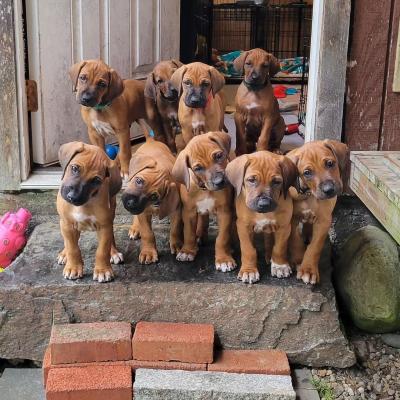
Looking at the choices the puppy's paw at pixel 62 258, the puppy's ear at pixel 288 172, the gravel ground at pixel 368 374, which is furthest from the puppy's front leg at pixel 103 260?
the gravel ground at pixel 368 374

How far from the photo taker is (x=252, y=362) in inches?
119

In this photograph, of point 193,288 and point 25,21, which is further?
point 25,21

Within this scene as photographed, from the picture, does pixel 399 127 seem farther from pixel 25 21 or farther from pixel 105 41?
pixel 25 21

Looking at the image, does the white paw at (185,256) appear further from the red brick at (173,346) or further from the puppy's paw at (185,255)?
the red brick at (173,346)

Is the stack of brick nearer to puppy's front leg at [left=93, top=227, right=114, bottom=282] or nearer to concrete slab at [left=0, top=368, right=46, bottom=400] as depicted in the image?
concrete slab at [left=0, top=368, right=46, bottom=400]

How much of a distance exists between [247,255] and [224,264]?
0.48 feet

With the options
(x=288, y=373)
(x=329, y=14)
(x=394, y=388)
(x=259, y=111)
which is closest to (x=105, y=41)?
(x=259, y=111)

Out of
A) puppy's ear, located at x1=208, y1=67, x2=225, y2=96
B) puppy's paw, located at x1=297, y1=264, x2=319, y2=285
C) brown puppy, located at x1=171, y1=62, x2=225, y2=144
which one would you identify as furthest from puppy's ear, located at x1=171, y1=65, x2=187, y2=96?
puppy's paw, located at x1=297, y1=264, x2=319, y2=285

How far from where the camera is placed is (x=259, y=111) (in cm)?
376

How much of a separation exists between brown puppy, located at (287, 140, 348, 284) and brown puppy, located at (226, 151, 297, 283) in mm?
73

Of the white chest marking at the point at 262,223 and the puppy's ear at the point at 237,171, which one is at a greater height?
the puppy's ear at the point at 237,171

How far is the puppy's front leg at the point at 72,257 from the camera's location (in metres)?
3.03

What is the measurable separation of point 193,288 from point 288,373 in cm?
58

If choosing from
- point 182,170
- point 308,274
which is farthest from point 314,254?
point 182,170
